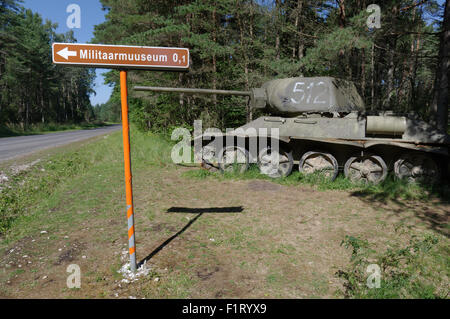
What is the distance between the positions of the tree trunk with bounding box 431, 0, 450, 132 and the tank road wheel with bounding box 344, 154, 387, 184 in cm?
233

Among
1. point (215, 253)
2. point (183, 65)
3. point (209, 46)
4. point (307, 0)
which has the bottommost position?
point (215, 253)

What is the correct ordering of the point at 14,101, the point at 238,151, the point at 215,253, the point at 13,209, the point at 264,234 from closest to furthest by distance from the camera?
the point at 215,253 < the point at 264,234 < the point at 13,209 < the point at 238,151 < the point at 14,101

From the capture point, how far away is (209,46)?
43.4ft

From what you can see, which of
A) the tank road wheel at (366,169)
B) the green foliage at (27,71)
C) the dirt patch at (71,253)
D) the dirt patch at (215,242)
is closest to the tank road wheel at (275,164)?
the dirt patch at (215,242)

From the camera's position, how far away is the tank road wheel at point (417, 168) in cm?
701

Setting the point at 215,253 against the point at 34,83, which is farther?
the point at 34,83

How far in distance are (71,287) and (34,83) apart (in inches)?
1705

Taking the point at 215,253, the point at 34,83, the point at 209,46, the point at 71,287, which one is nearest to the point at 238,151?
the point at 215,253

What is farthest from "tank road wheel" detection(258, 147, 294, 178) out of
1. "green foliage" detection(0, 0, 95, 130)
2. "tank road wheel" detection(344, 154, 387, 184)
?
"green foliage" detection(0, 0, 95, 130)

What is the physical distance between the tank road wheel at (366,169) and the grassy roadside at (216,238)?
48cm

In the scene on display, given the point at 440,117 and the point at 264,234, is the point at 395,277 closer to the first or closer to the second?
the point at 264,234

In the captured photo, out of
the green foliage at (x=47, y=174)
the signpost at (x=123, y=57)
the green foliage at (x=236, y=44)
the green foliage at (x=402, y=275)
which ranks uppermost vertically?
the green foliage at (x=236, y=44)

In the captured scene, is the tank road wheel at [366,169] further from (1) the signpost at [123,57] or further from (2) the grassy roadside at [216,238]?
(1) the signpost at [123,57]

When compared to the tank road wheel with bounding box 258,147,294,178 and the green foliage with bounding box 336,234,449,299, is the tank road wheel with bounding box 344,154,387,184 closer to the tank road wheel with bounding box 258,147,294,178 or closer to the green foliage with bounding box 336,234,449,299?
the tank road wheel with bounding box 258,147,294,178
